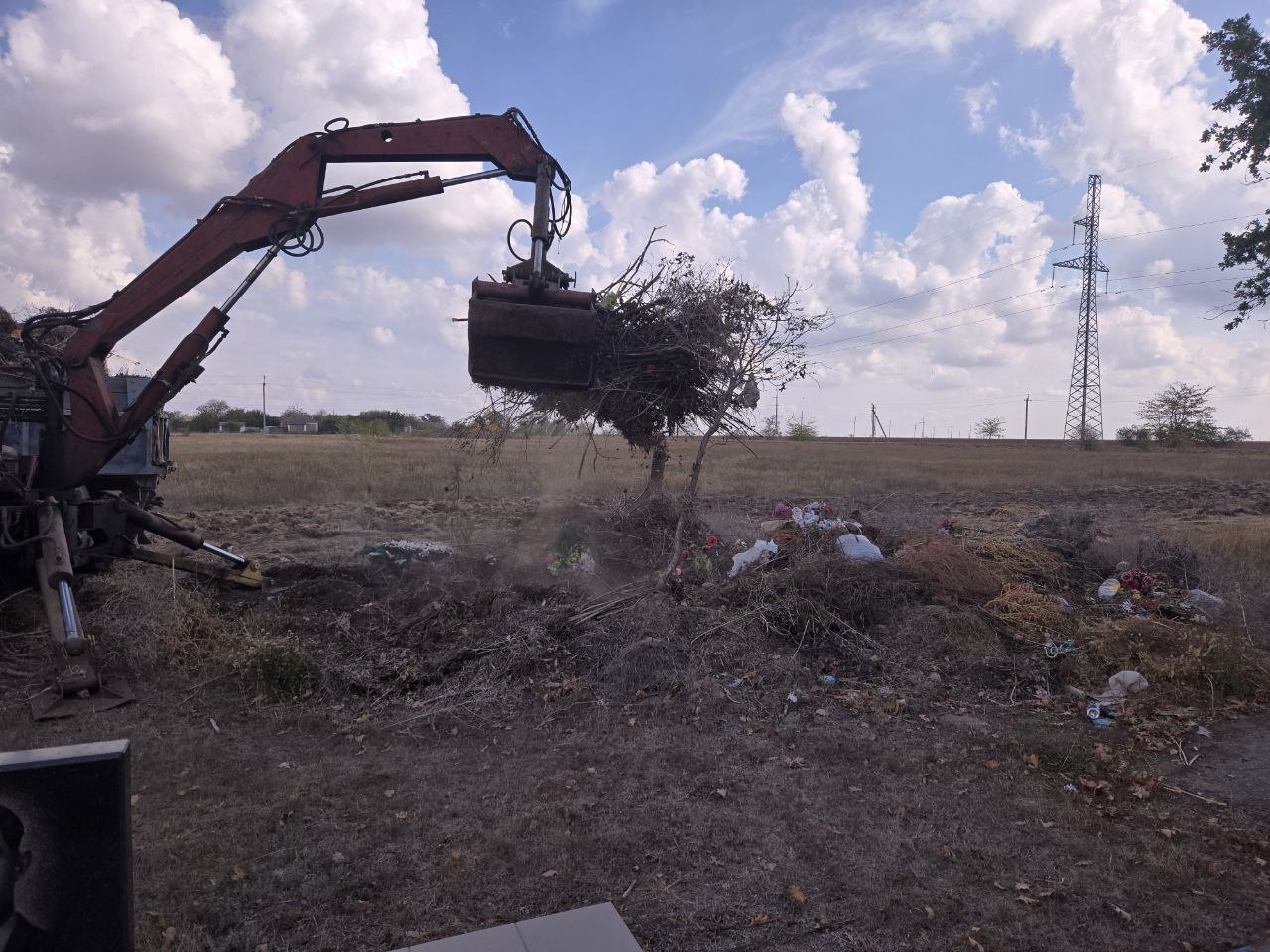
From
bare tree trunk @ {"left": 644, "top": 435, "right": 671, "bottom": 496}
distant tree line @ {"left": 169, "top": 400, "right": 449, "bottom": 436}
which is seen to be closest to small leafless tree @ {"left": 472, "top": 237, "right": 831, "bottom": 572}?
bare tree trunk @ {"left": 644, "top": 435, "right": 671, "bottom": 496}

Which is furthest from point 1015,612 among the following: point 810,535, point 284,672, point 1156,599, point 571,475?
point 571,475

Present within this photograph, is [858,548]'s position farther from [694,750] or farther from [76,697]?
[76,697]

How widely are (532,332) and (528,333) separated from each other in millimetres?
24

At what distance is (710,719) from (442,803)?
1.91 metres

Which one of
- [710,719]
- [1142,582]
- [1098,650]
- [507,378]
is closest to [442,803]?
[710,719]

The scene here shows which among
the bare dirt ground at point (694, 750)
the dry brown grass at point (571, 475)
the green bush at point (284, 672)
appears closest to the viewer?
the bare dirt ground at point (694, 750)

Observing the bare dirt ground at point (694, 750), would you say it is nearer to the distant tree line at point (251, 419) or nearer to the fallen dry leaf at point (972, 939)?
the fallen dry leaf at point (972, 939)

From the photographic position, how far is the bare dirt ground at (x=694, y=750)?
3496 millimetres

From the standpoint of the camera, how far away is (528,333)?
4.97 m

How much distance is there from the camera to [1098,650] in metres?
6.72

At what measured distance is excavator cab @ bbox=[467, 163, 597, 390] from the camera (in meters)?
4.95

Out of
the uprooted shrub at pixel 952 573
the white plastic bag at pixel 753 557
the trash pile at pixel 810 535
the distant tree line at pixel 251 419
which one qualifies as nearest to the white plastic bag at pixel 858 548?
the trash pile at pixel 810 535

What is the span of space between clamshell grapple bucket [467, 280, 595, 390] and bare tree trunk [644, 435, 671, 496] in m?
3.56

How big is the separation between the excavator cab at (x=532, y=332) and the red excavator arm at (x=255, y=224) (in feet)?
5.49
